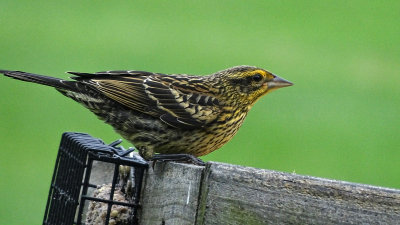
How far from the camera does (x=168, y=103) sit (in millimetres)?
5750

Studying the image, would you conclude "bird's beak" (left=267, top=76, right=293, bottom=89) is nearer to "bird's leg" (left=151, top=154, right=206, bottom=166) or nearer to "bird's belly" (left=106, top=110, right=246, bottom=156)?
"bird's belly" (left=106, top=110, right=246, bottom=156)

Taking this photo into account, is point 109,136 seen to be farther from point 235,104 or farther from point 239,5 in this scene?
point 239,5

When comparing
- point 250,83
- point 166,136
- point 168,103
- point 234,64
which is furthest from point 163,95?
point 234,64

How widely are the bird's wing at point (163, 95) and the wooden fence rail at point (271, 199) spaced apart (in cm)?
166

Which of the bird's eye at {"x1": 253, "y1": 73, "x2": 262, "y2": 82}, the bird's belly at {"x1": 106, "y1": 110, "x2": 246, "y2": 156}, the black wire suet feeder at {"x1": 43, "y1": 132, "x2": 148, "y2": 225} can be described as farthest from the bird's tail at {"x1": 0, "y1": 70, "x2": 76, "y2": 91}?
the bird's eye at {"x1": 253, "y1": 73, "x2": 262, "y2": 82}

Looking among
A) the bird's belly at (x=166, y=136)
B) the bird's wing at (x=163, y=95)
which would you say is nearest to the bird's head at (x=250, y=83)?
the bird's wing at (x=163, y=95)

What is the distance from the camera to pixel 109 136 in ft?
38.9

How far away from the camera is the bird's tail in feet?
18.0

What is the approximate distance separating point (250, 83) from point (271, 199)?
261cm

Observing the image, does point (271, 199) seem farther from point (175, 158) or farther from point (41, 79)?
point (41, 79)

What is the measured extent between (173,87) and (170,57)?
10597mm

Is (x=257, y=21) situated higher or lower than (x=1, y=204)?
higher

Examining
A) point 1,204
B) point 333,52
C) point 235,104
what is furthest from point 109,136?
point 333,52

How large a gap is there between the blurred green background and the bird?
15.2ft
